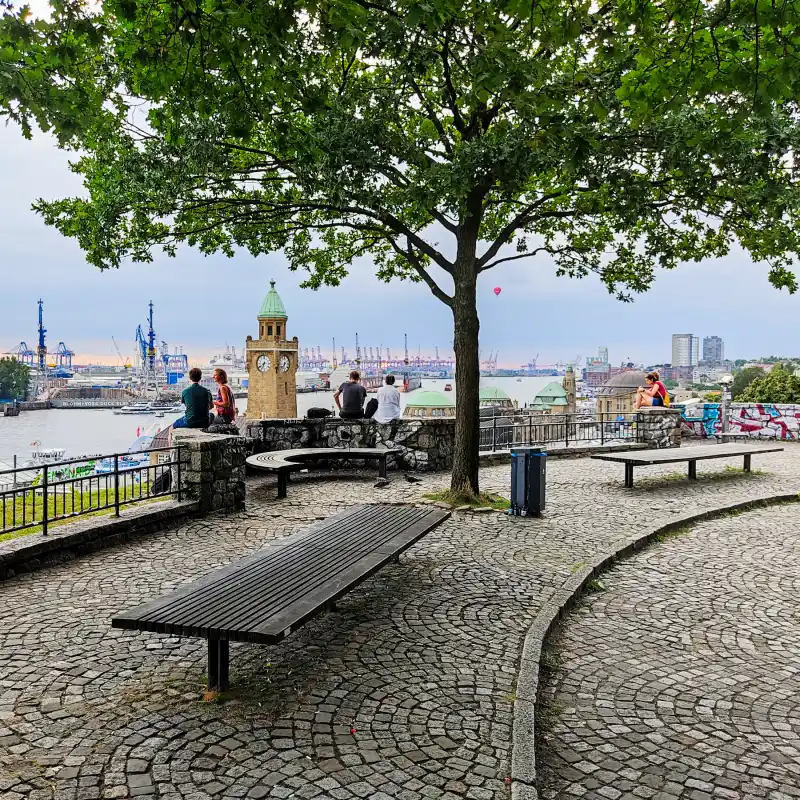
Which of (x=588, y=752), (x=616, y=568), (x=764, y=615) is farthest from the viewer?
(x=616, y=568)

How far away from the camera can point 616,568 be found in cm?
685

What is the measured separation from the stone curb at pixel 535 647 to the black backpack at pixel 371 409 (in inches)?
254

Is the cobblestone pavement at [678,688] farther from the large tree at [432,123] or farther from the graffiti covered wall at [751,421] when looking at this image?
the graffiti covered wall at [751,421]

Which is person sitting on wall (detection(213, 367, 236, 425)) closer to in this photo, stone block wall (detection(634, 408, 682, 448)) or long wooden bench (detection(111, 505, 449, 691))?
long wooden bench (detection(111, 505, 449, 691))

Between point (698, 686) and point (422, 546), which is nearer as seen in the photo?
point (698, 686)

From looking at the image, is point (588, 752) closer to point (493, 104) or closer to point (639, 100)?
point (639, 100)

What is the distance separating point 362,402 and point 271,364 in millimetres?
57108

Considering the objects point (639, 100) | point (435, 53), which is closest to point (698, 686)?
point (639, 100)

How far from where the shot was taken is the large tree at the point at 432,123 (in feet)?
15.5

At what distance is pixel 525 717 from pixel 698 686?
1.35 m

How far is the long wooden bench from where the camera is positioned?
3.50 metres

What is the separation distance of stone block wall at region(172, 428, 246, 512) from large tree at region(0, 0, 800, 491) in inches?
125

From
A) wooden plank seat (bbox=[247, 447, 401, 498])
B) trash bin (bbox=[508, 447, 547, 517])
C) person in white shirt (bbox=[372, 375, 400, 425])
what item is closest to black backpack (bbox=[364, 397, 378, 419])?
person in white shirt (bbox=[372, 375, 400, 425])

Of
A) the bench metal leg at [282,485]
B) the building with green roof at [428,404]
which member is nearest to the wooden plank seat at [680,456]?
the bench metal leg at [282,485]
